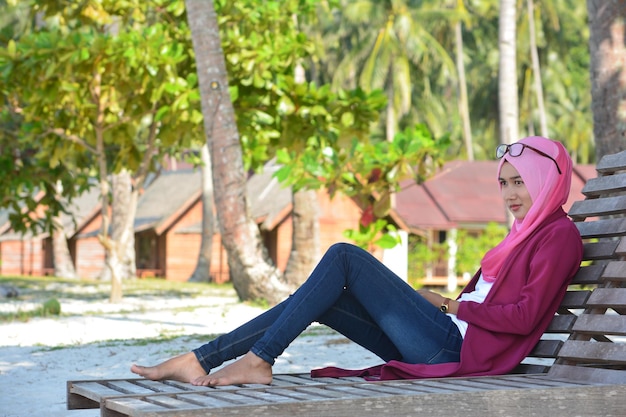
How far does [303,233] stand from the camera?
1655 centimetres

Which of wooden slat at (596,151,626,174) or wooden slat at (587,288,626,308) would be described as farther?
wooden slat at (596,151,626,174)

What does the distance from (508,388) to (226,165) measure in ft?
27.2

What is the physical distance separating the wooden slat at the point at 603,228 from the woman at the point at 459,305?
22 centimetres

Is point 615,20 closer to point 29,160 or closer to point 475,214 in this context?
point 29,160

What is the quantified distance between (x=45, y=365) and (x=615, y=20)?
18.3ft

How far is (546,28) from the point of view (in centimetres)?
4703

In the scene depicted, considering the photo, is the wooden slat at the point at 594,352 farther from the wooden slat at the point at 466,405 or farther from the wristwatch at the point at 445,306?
the wristwatch at the point at 445,306

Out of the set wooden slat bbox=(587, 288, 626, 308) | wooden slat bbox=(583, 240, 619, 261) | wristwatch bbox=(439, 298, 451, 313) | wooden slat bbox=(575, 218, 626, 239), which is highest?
wooden slat bbox=(575, 218, 626, 239)

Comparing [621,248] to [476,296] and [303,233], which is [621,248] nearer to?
[476,296]

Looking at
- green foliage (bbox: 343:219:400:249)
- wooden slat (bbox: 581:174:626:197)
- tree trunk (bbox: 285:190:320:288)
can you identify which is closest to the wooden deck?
wooden slat (bbox: 581:174:626:197)

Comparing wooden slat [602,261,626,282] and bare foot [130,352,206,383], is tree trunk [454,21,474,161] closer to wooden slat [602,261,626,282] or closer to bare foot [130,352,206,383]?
wooden slat [602,261,626,282]

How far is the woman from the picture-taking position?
13.3ft

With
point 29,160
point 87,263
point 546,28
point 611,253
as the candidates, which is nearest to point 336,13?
point 546,28

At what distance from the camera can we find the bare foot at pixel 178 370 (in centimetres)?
405
